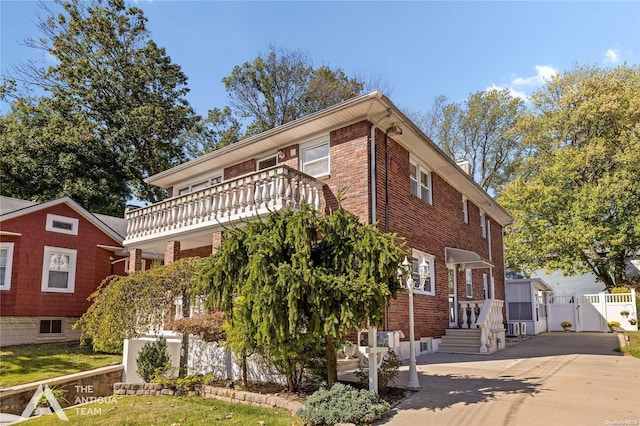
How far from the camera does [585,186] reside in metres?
24.3

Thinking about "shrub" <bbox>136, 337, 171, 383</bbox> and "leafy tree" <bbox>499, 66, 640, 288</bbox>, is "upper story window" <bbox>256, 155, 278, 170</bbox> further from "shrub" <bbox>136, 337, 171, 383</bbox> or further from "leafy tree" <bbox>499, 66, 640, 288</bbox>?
"leafy tree" <bbox>499, 66, 640, 288</bbox>

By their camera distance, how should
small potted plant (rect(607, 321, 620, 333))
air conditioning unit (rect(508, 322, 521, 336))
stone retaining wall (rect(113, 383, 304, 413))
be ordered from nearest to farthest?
stone retaining wall (rect(113, 383, 304, 413)), air conditioning unit (rect(508, 322, 521, 336)), small potted plant (rect(607, 321, 620, 333))

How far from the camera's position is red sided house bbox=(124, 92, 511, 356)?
11.6 metres

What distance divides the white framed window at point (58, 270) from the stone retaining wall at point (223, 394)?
9.41 m

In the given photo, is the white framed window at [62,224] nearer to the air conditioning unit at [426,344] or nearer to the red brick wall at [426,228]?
the red brick wall at [426,228]

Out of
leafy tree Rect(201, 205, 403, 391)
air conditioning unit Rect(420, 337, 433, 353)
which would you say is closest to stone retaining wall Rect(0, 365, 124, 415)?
leafy tree Rect(201, 205, 403, 391)

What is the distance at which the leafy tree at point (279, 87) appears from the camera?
1212 inches

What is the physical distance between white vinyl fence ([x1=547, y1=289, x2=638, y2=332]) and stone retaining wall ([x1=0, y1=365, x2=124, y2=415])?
74.7ft

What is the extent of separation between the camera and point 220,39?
16016 mm

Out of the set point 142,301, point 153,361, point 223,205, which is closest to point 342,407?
point 153,361

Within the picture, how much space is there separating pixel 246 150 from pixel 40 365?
28.7ft

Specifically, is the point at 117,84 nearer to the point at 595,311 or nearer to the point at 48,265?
the point at 48,265

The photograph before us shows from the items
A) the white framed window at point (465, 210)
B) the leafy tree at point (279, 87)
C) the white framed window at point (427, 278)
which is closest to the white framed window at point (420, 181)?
the white framed window at point (427, 278)

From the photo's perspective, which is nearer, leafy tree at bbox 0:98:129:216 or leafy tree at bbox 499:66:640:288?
leafy tree at bbox 499:66:640:288
